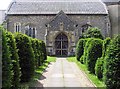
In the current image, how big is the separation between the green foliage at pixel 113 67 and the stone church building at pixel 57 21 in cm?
3349

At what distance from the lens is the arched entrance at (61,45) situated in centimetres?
4628

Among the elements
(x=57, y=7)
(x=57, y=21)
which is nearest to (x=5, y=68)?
(x=57, y=21)

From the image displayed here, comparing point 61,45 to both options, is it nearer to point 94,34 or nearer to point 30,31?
point 30,31

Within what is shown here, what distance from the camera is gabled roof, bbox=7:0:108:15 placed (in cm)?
4878

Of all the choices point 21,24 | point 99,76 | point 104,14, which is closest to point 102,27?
point 104,14

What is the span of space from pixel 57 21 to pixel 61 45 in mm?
3761

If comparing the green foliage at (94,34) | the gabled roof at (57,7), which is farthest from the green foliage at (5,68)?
the gabled roof at (57,7)

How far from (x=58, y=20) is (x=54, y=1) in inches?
315

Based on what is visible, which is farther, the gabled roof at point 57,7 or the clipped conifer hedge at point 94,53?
the gabled roof at point 57,7

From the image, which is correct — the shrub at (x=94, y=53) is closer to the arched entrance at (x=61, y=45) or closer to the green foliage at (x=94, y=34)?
the green foliage at (x=94, y=34)

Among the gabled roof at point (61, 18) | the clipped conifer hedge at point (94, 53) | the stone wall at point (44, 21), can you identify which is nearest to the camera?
→ the clipped conifer hedge at point (94, 53)

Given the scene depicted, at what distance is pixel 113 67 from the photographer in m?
11.6

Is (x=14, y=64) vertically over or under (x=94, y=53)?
under

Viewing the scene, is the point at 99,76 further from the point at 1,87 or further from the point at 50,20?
the point at 50,20
